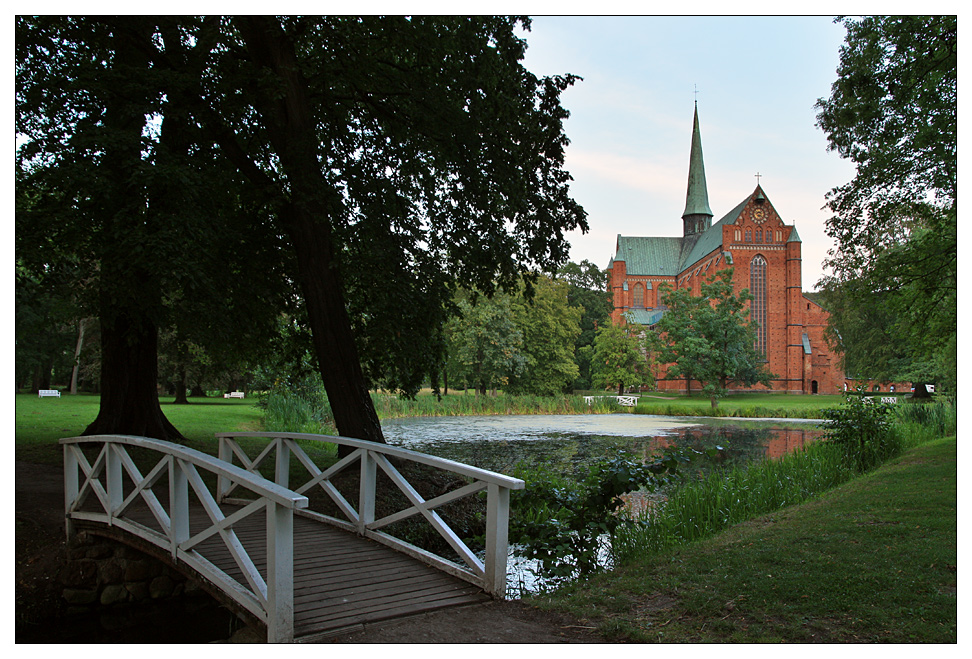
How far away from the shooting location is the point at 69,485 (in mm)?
6875

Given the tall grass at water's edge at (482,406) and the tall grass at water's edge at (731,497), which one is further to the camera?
the tall grass at water's edge at (482,406)

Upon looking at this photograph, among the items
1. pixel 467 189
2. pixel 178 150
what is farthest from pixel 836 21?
pixel 178 150

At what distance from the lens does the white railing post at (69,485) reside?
22.3 ft

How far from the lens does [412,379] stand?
10398mm

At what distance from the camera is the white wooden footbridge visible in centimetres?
406

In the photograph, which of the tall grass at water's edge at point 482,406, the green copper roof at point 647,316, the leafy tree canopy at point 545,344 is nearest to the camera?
the tall grass at water's edge at point 482,406

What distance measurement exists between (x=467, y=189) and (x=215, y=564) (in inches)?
253

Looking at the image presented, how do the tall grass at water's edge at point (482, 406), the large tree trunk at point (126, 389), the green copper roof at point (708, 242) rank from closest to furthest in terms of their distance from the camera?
1. the large tree trunk at point (126, 389)
2. the tall grass at water's edge at point (482, 406)
3. the green copper roof at point (708, 242)

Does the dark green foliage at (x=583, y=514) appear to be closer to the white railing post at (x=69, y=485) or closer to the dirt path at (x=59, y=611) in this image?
the dirt path at (x=59, y=611)

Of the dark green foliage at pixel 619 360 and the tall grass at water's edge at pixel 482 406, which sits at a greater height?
the dark green foliage at pixel 619 360

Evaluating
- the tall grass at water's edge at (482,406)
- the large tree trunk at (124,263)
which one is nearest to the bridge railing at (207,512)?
the large tree trunk at (124,263)

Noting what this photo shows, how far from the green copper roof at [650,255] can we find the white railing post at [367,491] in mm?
65569

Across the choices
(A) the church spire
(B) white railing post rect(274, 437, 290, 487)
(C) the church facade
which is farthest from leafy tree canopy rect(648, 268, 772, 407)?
(A) the church spire

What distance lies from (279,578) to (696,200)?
72.4m
